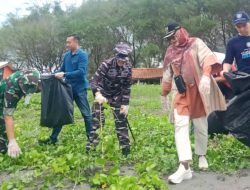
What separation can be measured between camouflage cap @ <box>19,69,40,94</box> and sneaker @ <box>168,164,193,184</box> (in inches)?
66.9

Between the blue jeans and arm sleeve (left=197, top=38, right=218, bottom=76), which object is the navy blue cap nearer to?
arm sleeve (left=197, top=38, right=218, bottom=76)

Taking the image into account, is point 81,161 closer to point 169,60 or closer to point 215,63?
point 169,60

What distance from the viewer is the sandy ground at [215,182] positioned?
4.46 metres

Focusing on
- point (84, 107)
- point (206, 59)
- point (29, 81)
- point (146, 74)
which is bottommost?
point (146, 74)

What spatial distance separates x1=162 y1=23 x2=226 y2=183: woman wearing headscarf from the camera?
15.4ft

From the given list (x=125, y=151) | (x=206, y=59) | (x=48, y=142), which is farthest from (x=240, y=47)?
(x=48, y=142)

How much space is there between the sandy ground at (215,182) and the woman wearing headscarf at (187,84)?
0.10 metres

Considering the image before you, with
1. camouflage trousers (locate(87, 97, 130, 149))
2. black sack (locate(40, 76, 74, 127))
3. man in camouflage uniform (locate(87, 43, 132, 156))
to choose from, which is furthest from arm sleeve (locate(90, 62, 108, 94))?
black sack (locate(40, 76, 74, 127))

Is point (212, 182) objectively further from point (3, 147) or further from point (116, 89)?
point (3, 147)

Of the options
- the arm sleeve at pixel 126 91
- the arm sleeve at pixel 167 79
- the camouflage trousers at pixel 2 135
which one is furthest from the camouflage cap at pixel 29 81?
the arm sleeve at pixel 167 79

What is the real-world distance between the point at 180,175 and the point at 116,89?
1504mm

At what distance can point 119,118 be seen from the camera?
5602 millimetres

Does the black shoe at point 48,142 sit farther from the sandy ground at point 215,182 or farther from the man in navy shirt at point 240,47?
the man in navy shirt at point 240,47

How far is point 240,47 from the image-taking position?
534cm
